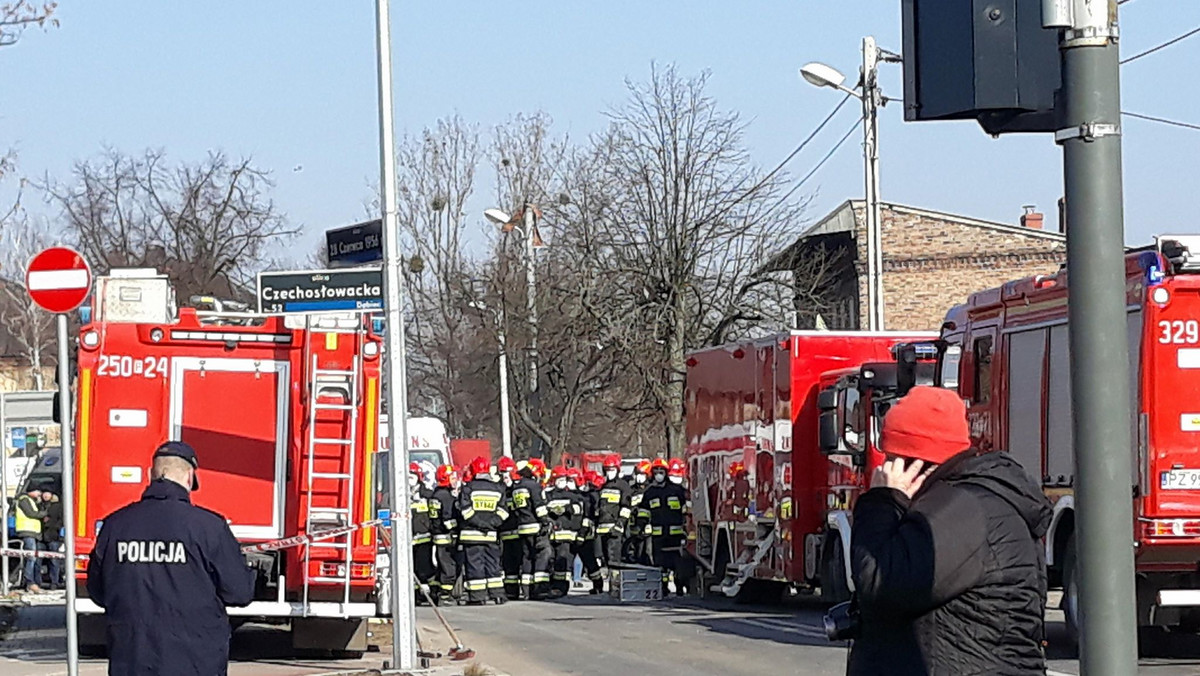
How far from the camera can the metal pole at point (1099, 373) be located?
393 centimetres

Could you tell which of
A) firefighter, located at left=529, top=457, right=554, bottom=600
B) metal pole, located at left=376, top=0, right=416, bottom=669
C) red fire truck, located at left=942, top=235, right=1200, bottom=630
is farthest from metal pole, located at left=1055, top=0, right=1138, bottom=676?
firefighter, located at left=529, top=457, right=554, bottom=600

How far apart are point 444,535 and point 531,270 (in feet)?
40.2

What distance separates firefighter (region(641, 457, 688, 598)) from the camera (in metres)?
24.8

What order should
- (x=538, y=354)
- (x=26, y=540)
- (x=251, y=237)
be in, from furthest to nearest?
(x=251, y=237) → (x=538, y=354) → (x=26, y=540)

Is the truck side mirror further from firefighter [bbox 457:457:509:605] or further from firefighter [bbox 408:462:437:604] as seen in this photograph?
firefighter [bbox 408:462:437:604]

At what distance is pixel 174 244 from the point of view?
68.2 m

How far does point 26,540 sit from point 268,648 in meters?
10.1

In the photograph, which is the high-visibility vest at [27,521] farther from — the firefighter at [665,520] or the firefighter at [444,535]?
the firefighter at [665,520]

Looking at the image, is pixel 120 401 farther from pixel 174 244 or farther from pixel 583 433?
pixel 174 244

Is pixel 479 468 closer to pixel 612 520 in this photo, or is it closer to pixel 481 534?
pixel 481 534

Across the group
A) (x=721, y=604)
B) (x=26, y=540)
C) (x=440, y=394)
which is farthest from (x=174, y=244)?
(x=721, y=604)

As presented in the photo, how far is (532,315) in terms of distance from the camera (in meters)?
40.2

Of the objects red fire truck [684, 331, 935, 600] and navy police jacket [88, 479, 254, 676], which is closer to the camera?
navy police jacket [88, 479, 254, 676]

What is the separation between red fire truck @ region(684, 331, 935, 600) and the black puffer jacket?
1192cm
